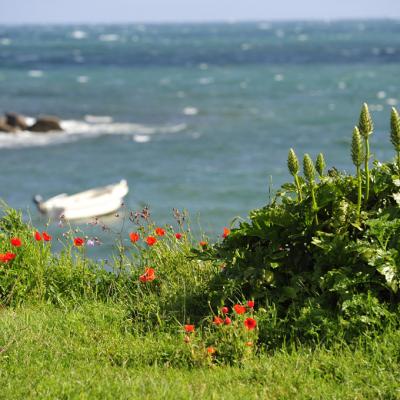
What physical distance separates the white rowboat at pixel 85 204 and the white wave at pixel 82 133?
10.2 metres

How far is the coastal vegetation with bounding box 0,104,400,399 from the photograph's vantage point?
5.14m

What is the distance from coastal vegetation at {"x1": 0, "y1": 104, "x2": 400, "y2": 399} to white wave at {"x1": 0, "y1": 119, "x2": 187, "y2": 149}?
27.4 m

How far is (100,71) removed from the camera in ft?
222

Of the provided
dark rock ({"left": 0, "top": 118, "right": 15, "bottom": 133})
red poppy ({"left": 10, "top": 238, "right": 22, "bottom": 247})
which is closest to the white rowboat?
dark rock ({"left": 0, "top": 118, "right": 15, "bottom": 133})

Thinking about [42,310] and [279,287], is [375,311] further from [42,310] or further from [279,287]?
[42,310]

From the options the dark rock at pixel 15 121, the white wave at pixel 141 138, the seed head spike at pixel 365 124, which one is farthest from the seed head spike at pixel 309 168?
the dark rock at pixel 15 121

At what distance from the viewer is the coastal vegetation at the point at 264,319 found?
16.9 ft

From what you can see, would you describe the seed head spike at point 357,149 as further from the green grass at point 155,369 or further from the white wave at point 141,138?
the white wave at point 141,138

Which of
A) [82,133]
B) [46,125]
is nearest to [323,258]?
[82,133]

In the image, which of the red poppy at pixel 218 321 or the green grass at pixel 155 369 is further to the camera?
the red poppy at pixel 218 321

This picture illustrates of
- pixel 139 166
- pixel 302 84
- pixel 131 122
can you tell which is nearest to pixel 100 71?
pixel 302 84

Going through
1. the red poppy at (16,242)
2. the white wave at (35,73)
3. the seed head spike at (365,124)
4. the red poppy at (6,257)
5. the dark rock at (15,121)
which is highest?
the seed head spike at (365,124)

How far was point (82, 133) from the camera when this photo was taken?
36.2m

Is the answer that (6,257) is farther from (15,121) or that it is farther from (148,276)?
(15,121)
